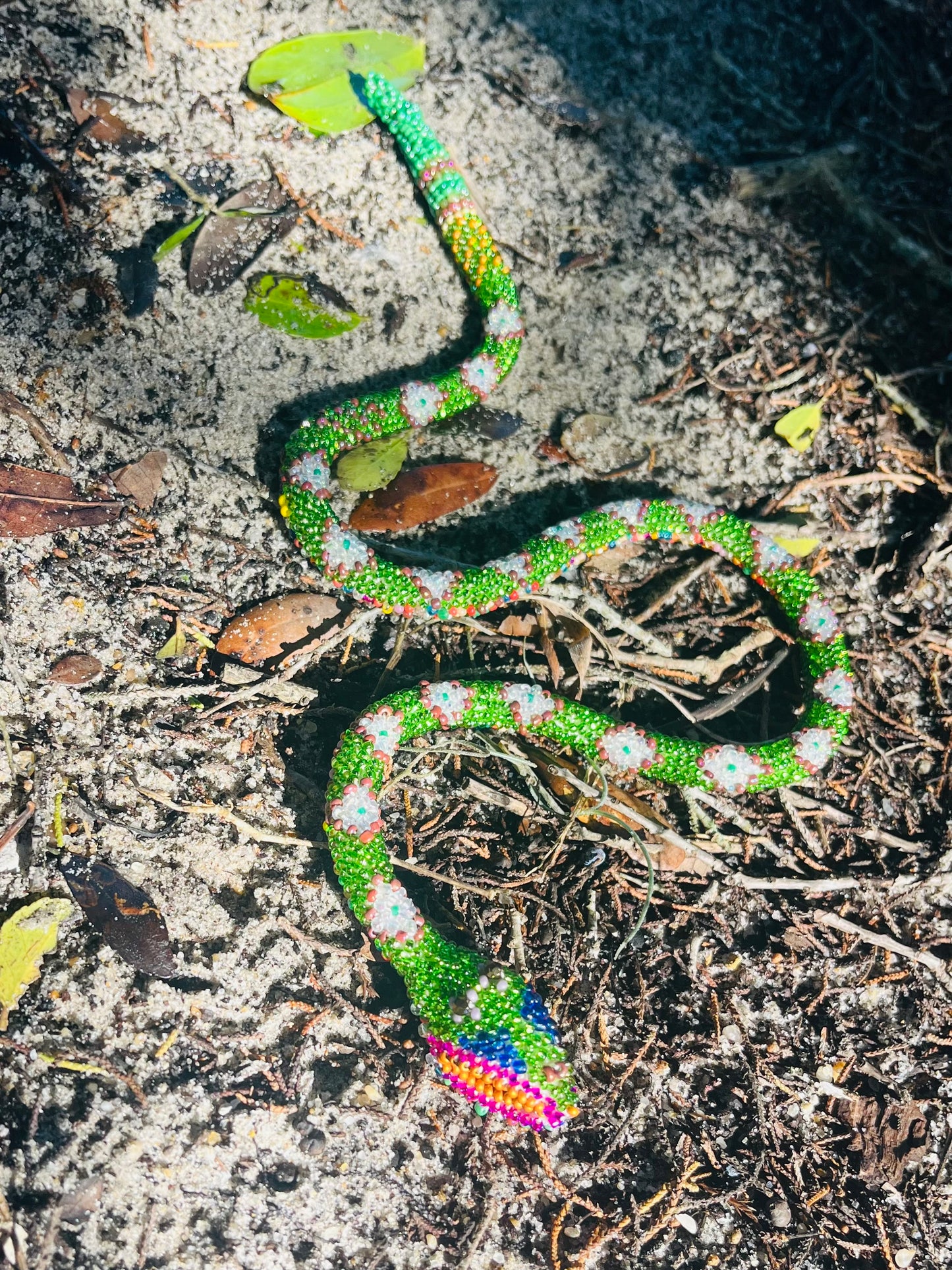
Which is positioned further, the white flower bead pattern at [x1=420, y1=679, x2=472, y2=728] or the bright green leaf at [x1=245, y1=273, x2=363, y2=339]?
the bright green leaf at [x1=245, y1=273, x2=363, y2=339]

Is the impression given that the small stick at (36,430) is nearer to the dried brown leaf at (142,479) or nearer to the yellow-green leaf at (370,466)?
the dried brown leaf at (142,479)

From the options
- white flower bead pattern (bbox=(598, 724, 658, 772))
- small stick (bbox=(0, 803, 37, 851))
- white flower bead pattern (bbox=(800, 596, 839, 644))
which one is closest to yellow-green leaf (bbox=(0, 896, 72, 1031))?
small stick (bbox=(0, 803, 37, 851))

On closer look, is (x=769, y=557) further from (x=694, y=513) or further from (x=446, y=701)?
(x=446, y=701)

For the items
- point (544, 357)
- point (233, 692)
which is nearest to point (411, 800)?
point (233, 692)

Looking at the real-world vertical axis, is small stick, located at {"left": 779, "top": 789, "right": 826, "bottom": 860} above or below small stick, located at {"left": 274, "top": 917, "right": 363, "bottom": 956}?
below

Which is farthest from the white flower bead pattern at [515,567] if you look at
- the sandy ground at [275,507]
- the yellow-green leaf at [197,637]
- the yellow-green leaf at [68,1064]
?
the yellow-green leaf at [68,1064]

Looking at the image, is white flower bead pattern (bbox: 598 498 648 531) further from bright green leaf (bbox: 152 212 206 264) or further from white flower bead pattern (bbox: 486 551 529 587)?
bright green leaf (bbox: 152 212 206 264)

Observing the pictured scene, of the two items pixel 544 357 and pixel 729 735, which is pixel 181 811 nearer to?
pixel 729 735
